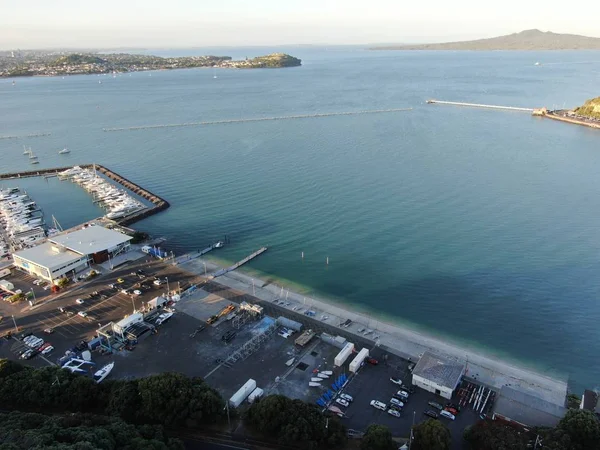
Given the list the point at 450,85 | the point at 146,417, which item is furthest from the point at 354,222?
the point at 450,85

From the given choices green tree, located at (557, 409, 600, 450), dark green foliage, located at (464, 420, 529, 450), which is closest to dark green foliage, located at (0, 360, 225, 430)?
dark green foliage, located at (464, 420, 529, 450)

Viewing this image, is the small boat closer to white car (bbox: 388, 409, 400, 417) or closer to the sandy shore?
the sandy shore

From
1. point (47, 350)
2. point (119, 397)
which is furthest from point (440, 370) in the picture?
point (47, 350)

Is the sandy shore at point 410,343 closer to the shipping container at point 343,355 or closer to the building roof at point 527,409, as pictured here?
the building roof at point 527,409

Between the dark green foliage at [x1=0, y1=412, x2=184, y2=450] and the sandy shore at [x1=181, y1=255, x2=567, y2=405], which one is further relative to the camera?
the sandy shore at [x1=181, y1=255, x2=567, y2=405]

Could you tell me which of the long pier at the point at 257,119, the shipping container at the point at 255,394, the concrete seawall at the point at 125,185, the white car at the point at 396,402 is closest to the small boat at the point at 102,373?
the shipping container at the point at 255,394

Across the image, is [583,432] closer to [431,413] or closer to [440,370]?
[431,413]
